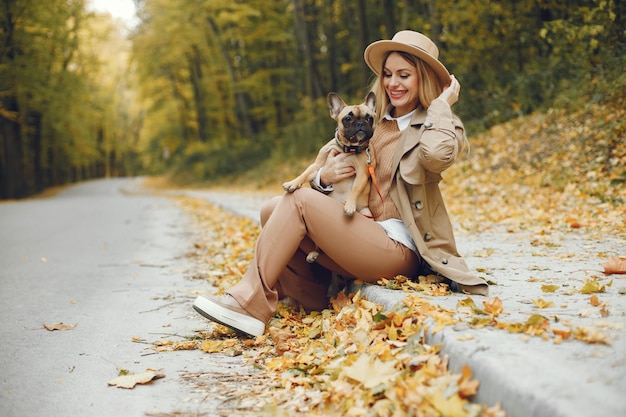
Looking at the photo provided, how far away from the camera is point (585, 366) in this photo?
215 centimetres

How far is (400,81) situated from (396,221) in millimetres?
939

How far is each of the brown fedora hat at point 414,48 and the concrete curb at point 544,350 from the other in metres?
1.48

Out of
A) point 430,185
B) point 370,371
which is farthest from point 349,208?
point 370,371

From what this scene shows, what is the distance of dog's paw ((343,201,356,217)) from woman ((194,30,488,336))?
0.04 meters

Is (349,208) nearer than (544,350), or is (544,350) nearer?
(544,350)

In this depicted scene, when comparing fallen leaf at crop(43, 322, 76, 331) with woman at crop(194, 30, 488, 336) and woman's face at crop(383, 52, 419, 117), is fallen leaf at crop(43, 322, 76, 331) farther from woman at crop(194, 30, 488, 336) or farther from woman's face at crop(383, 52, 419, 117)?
woman's face at crop(383, 52, 419, 117)

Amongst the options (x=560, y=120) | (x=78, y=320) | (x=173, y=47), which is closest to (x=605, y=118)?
(x=560, y=120)

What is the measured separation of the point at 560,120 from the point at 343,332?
854cm

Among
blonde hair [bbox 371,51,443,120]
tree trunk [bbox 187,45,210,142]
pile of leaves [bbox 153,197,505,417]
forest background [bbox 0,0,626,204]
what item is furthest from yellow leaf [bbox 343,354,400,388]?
tree trunk [bbox 187,45,210,142]

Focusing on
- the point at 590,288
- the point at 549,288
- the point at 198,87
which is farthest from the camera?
the point at 198,87

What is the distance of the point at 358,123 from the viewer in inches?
155

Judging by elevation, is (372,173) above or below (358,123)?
below

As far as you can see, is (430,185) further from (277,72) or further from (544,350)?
(277,72)

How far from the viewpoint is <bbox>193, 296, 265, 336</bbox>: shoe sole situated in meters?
3.59
